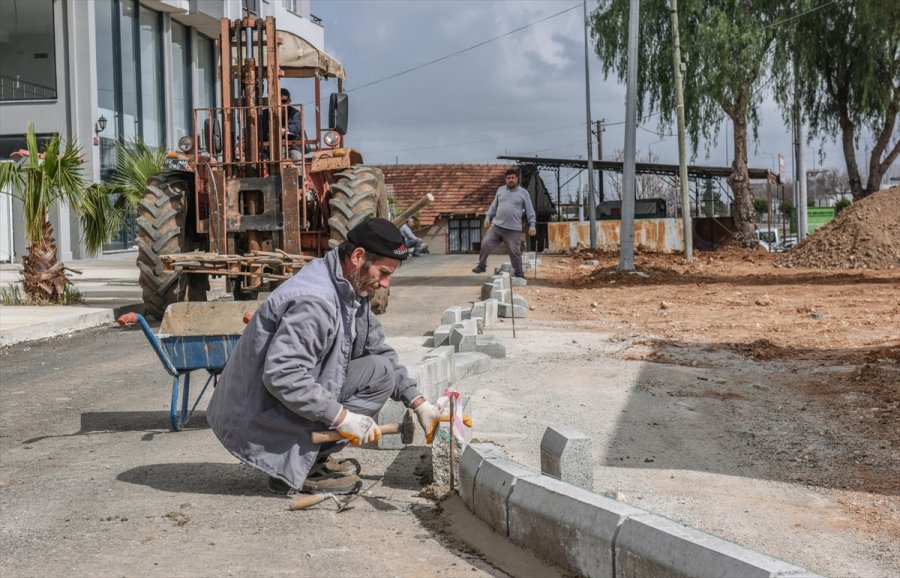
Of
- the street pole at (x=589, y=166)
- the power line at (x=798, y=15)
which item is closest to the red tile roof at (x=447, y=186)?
the street pole at (x=589, y=166)

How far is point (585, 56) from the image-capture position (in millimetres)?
47344

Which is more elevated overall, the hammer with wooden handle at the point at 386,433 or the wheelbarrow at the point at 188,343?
the wheelbarrow at the point at 188,343

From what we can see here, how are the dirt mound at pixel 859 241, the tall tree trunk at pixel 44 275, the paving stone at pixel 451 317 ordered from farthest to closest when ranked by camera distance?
the dirt mound at pixel 859 241
the tall tree trunk at pixel 44 275
the paving stone at pixel 451 317

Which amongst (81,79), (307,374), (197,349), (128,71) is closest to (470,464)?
(307,374)

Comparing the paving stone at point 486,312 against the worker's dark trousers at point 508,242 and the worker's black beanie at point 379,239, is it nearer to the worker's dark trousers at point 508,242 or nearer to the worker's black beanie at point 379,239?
the worker's dark trousers at point 508,242

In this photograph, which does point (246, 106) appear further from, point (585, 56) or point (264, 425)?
point (585, 56)

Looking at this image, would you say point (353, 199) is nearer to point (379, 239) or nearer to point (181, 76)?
point (379, 239)

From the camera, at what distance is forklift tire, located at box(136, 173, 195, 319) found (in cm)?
1288

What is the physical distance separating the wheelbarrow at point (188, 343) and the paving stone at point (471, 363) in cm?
184

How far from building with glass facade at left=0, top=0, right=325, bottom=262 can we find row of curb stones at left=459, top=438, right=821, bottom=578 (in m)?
24.6

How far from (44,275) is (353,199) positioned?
571 centimetres

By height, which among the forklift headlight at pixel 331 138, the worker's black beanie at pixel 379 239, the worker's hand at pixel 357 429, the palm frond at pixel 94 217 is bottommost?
the worker's hand at pixel 357 429

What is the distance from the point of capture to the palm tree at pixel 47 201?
1534cm

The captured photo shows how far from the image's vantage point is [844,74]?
34062 millimetres
